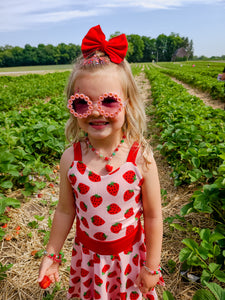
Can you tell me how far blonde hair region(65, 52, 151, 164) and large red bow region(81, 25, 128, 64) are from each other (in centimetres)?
3

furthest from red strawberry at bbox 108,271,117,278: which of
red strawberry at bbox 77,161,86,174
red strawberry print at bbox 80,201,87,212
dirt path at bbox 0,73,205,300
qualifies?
dirt path at bbox 0,73,205,300

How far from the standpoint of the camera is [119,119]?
3.81ft

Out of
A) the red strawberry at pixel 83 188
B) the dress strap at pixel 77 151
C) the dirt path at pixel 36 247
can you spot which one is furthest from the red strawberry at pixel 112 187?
the dirt path at pixel 36 247

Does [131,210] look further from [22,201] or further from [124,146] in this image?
[22,201]

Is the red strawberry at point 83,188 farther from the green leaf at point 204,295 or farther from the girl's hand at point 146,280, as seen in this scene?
the green leaf at point 204,295

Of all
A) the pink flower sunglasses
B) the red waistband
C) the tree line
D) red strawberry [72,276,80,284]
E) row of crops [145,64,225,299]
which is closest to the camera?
the pink flower sunglasses

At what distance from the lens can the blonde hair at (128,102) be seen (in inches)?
45.3

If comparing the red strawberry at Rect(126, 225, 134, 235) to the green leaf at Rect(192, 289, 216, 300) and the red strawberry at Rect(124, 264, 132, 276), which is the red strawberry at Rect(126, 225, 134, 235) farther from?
the green leaf at Rect(192, 289, 216, 300)

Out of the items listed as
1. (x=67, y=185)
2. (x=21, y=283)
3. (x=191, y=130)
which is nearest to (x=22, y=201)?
(x=21, y=283)

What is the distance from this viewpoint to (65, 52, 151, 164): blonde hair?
1.15 metres

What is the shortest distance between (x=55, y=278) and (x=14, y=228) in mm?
1420

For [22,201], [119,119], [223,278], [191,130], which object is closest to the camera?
[119,119]

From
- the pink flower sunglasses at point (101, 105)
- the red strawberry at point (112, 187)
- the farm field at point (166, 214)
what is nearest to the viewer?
the pink flower sunglasses at point (101, 105)

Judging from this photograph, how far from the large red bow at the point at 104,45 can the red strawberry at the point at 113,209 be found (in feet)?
2.45
